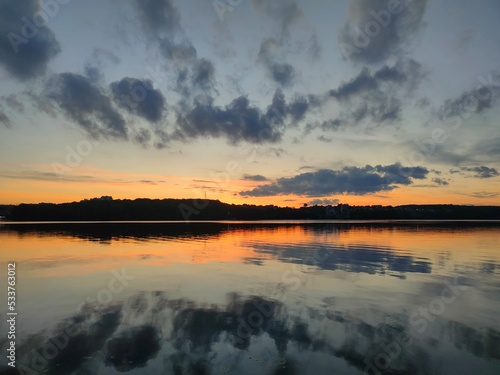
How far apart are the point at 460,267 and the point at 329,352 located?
25.8m

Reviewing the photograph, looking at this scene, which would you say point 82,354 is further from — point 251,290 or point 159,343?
point 251,290

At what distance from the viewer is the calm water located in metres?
12.3

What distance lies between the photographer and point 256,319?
17031 mm

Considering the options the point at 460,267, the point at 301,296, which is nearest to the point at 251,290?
the point at 301,296

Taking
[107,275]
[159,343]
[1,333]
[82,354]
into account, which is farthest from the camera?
[107,275]

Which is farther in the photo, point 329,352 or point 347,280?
point 347,280

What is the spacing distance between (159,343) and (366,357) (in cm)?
770

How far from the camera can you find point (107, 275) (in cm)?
2809

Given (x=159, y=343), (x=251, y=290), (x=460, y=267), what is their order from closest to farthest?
(x=159, y=343)
(x=251, y=290)
(x=460, y=267)

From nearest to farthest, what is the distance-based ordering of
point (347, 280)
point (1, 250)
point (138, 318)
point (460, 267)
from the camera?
point (138, 318)
point (347, 280)
point (460, 267)
point (1, 250)

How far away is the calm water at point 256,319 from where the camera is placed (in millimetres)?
12281

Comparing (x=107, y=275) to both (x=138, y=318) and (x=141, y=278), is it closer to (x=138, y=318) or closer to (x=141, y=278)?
(x=141, y=278)

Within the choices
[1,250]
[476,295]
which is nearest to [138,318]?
[476,295]

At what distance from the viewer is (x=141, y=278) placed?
26.8 metres
